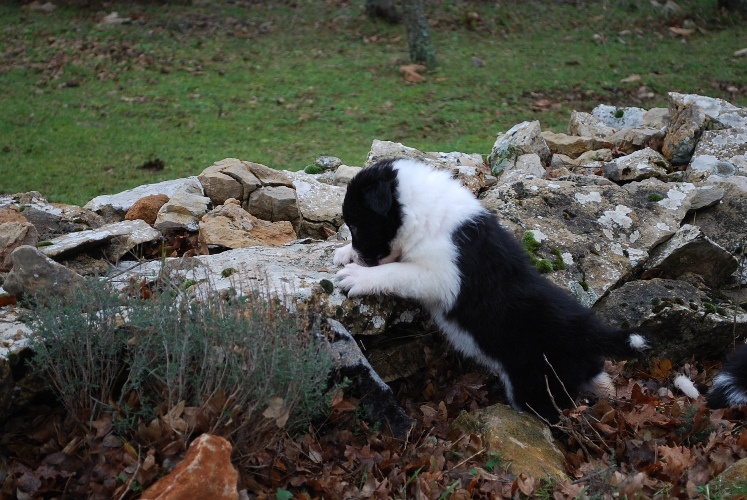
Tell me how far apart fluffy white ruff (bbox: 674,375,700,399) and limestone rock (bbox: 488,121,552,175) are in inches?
142

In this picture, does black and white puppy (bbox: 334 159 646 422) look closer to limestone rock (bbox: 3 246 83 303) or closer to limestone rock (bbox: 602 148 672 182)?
limestone rock (bbox: 3 246 83 303)

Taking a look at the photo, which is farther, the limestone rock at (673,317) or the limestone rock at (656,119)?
the limestone rock at (656,119)

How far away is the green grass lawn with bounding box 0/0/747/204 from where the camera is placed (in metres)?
12.9

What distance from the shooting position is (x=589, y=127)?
36.3 ft

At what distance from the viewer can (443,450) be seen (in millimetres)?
4922

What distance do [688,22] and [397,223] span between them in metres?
18.0

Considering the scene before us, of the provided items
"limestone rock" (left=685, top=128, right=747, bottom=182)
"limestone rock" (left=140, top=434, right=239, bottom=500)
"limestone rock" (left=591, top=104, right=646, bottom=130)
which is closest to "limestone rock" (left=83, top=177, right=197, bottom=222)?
"limestone rock" (left=140, top=434, right=239, bottom=500)

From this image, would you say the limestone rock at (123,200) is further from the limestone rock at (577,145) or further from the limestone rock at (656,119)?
the limestone rock at (656,119)

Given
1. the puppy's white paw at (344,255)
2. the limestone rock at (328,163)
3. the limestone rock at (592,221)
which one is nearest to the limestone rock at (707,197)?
the limestone rock at (592,221)

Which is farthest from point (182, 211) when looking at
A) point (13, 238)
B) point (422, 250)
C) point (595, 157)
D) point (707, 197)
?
point (595, 157)

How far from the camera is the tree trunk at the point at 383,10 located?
64.4ft

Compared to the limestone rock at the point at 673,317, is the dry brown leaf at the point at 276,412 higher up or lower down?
higher up

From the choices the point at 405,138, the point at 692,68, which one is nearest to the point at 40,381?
the point at 405,138

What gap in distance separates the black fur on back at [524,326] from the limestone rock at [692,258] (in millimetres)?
1616
